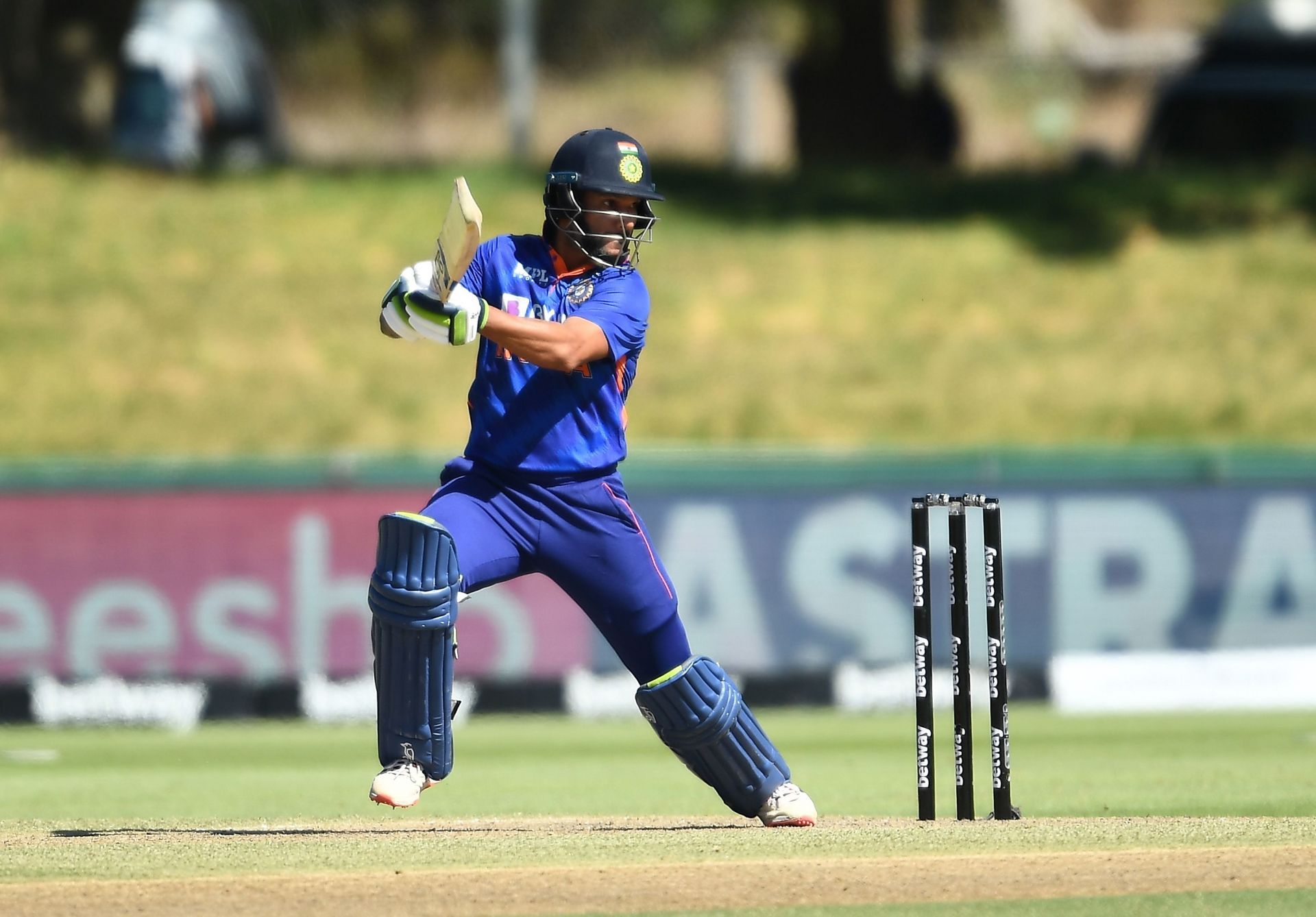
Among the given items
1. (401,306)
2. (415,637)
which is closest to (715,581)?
(415,637)

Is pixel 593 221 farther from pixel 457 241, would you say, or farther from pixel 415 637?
pixel 415 637

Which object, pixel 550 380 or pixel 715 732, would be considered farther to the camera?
pixel 715 732

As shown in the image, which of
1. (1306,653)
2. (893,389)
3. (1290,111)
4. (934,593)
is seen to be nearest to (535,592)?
(934,593)

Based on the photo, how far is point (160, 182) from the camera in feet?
73.9

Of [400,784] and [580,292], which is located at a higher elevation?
[580,292]

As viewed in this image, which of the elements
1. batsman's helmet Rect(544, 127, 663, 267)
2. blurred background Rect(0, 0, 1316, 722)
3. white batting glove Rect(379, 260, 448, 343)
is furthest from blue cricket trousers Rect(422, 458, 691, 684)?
blurred background Rect(0, 0, 1316, 722)

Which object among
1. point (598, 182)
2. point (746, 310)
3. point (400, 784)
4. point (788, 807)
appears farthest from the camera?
point (746, 310)

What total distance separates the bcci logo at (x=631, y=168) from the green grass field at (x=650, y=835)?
1990 mm

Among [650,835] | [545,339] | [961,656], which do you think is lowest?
[650,835]

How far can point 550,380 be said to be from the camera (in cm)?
587

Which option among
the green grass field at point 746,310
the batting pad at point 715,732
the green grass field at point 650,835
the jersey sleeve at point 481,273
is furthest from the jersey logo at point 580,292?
the green grass field at point 746,310

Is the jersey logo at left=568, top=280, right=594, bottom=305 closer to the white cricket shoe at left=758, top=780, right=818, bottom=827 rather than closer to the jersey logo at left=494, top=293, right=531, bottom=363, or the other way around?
the jersey logo at left=494, top=293, right=531, bottom=363

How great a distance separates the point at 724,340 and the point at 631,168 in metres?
13.2

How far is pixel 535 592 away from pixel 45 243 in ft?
33.9
